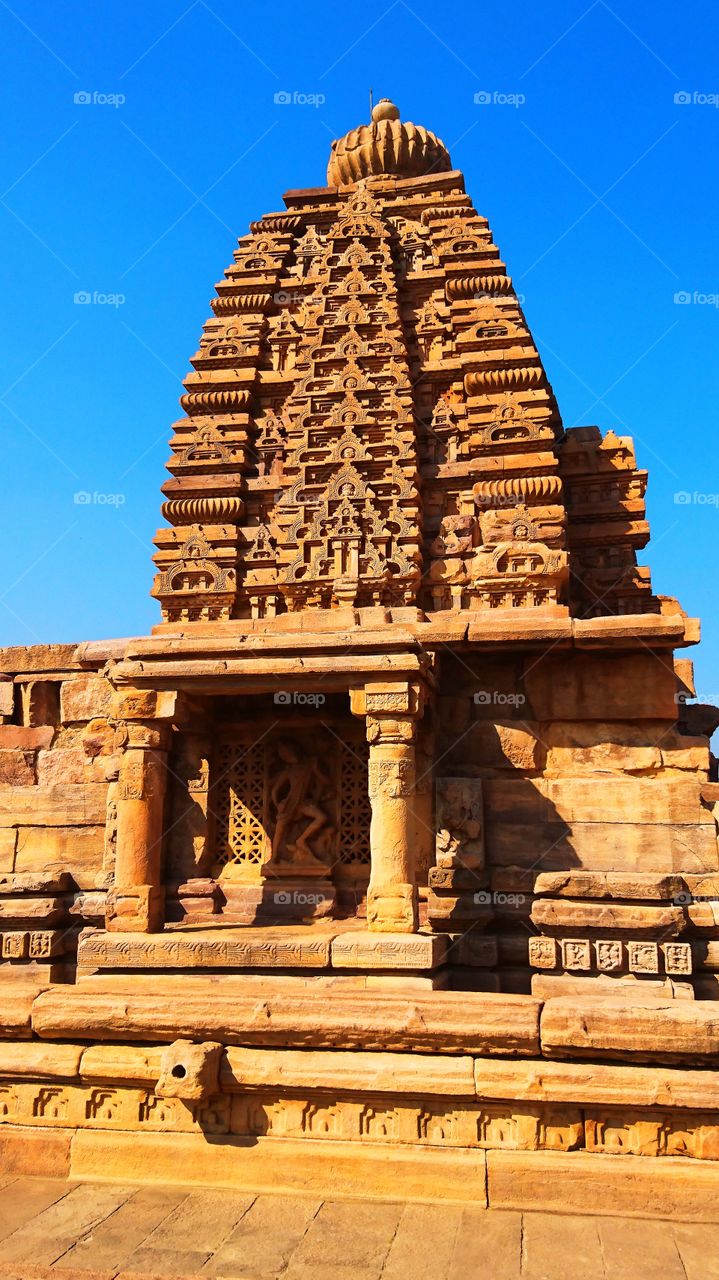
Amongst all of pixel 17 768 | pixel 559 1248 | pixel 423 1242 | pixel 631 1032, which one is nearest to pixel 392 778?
pixel 631 1032

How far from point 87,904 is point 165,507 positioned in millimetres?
4920

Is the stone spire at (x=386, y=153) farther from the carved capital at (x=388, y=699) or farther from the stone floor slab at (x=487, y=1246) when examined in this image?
the stone floor slab at (x=487, y=1246)

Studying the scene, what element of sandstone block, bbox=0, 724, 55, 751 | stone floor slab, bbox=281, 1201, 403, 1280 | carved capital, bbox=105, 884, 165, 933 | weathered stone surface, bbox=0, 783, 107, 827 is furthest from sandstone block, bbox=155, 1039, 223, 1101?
sandstone block, bbox=0, 724, 55, 751

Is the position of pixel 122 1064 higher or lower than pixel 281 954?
lower

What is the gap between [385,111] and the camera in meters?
15.5

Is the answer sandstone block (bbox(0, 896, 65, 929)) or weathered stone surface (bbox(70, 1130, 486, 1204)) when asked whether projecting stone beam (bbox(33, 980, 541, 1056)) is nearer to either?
weathered stone surface (bbox(70, 1130, 486, 1204))

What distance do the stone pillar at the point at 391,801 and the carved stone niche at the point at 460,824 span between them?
92cm

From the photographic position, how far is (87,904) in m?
8.58

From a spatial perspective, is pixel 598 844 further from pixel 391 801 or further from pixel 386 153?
pixel 386 153

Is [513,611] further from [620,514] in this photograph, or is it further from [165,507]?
[165,507]

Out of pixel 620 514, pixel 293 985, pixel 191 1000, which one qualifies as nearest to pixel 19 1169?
pixel 191 1000

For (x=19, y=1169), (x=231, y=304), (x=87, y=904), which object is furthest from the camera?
(x=231, y=304)

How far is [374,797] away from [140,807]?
2088mm

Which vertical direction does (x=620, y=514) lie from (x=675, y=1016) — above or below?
above
